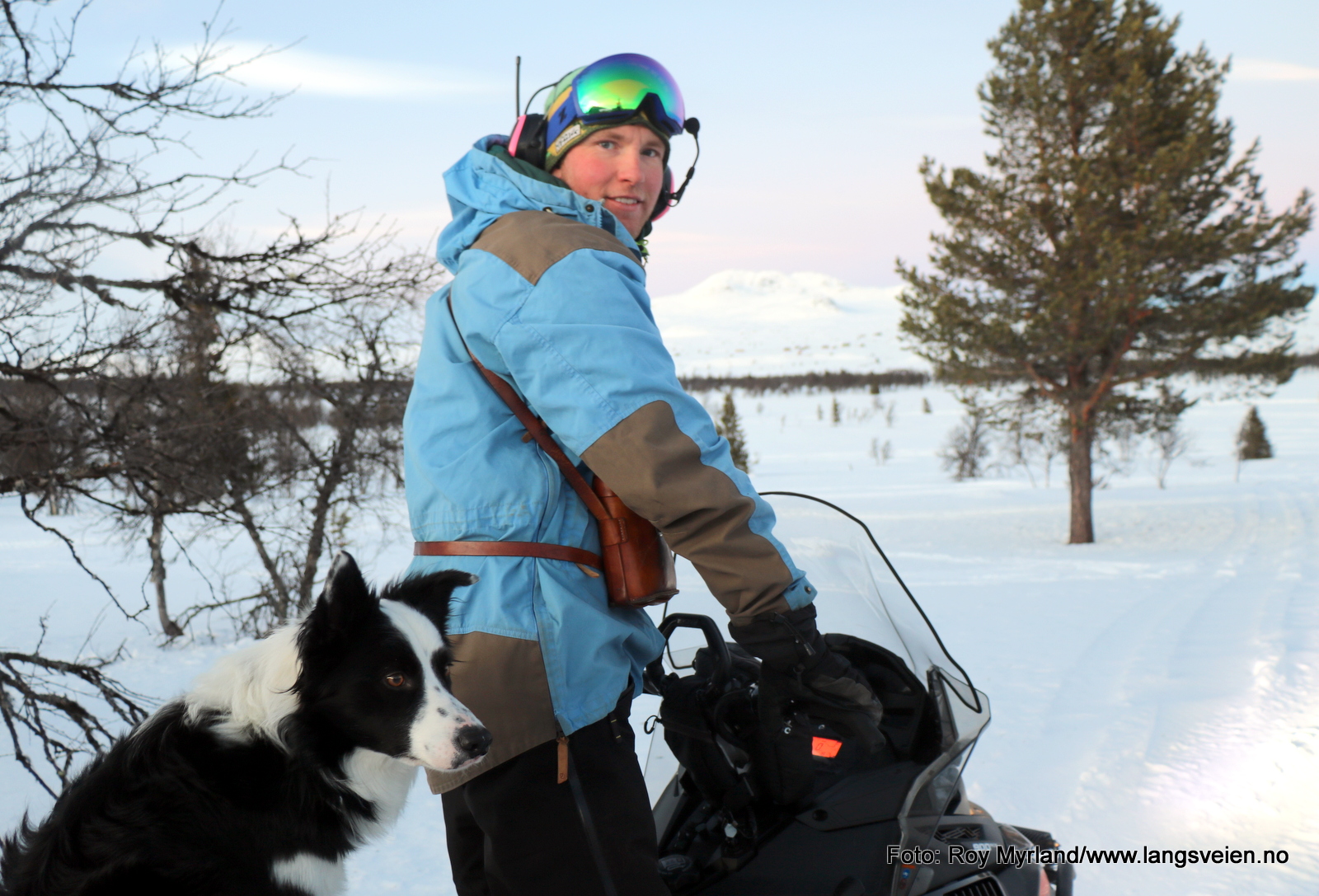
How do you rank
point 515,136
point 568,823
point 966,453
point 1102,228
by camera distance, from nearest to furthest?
point 568,823, point 515,136, point 1102,228, point 966,453

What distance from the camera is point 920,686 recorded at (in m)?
2.11

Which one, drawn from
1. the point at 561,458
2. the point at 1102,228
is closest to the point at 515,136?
the point at 561,458

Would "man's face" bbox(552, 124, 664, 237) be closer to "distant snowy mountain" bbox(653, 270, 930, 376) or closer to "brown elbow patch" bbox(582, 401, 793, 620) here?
"brown elbow patch" bbox(582, 401, 793, 620)

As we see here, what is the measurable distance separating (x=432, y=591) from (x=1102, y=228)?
17550mm

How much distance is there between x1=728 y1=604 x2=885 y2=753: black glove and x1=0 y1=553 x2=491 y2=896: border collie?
549 millimetres

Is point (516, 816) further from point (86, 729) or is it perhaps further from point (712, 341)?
point (712, 341)

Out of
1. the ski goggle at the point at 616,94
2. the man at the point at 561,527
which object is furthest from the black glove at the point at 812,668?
the ski goggle at the point at 616,94

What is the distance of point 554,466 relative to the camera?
1.72m

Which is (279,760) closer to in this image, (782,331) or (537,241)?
(537,241)

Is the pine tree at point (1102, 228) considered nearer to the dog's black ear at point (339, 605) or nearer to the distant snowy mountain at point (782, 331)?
the dog's black ear at point (339, 605)

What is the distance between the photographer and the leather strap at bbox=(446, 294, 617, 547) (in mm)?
1720

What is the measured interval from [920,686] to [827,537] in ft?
1.68

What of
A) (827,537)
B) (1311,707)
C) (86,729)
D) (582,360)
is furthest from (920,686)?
(1311,707)

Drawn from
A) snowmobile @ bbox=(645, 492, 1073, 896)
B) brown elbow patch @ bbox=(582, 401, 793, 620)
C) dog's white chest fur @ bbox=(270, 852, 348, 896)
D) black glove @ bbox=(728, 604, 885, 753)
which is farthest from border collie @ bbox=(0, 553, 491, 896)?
snowmobile @ bbox=(645, 492, 1073, 896)
